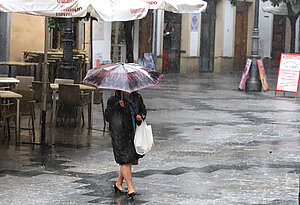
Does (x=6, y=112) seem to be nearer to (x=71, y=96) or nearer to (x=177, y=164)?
(x=71, y=96)

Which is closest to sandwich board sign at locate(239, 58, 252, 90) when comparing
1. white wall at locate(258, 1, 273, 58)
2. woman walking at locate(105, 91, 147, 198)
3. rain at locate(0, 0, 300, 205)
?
rain at locate(0, 0, 300, 205)

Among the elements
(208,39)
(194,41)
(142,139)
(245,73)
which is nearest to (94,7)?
Answer: (142,139)

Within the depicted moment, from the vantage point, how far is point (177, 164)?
9508 mm

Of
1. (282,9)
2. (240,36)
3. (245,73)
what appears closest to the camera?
(245,73)

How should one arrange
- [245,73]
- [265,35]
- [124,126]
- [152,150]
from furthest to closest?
[265,35], [245,73], [152,150], [124,126]

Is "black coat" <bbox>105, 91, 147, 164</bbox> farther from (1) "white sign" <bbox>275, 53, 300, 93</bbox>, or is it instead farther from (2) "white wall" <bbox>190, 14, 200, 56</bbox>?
(2) "white wall" <bbox>190, 14, 200, 56</bbox>

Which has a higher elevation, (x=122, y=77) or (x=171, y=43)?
(x=171, y=43)

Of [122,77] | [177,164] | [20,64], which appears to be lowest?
[177,164]

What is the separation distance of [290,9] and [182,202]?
2946 centimetres

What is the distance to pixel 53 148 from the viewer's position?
418 inches

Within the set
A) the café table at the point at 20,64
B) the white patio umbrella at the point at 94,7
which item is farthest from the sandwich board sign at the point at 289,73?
the white patio umbrella at the point at 94,7

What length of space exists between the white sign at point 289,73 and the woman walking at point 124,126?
49.2 ft

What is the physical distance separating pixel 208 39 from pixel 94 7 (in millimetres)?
26964

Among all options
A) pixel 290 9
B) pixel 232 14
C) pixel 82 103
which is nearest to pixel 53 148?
pixel 82 103
